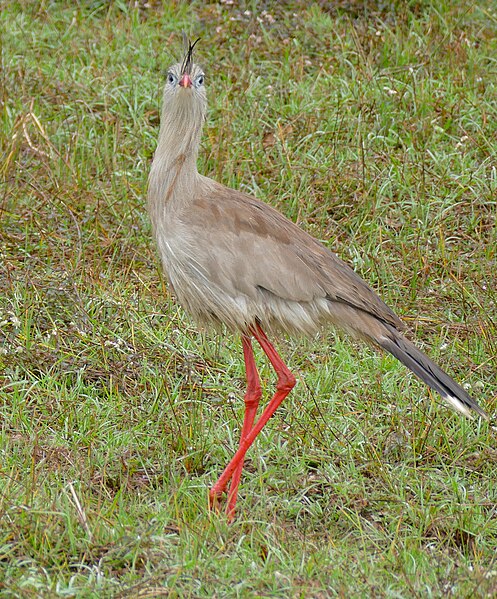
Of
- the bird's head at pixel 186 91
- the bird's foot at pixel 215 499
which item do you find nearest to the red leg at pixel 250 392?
the bird's foot at pixel 215 499

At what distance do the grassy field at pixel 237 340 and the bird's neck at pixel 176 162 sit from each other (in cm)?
80

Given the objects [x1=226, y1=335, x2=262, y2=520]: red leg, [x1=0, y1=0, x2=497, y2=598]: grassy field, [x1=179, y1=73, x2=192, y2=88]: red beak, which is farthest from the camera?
[x1=226, y1=335, x2=262, y2=520]: red leg

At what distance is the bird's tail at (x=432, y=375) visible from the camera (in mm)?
3730

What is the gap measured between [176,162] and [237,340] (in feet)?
3.74

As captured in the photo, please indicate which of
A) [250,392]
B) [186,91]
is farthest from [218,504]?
[186,91]

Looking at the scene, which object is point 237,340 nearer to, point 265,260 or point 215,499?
point 265,260

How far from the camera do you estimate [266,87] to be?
20.7ft

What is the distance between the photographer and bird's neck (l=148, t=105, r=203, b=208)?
3953 mm

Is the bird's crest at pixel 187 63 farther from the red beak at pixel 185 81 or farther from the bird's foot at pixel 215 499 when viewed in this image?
the bird's foot at pixel 215 499

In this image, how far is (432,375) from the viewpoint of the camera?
12.4 ft

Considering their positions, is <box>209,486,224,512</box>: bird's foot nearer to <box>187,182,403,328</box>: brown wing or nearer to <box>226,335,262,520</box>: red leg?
<box>226,335,262,520</box>: red leg

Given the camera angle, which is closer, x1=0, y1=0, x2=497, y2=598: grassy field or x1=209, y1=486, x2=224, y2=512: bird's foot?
x1=0, y1=0, x2=497, y2=598: grassy field

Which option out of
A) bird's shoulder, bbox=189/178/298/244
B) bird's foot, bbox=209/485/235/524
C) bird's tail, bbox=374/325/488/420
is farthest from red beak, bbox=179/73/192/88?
bird's foot, bbox=209/485/235/524

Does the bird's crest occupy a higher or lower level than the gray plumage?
higher
